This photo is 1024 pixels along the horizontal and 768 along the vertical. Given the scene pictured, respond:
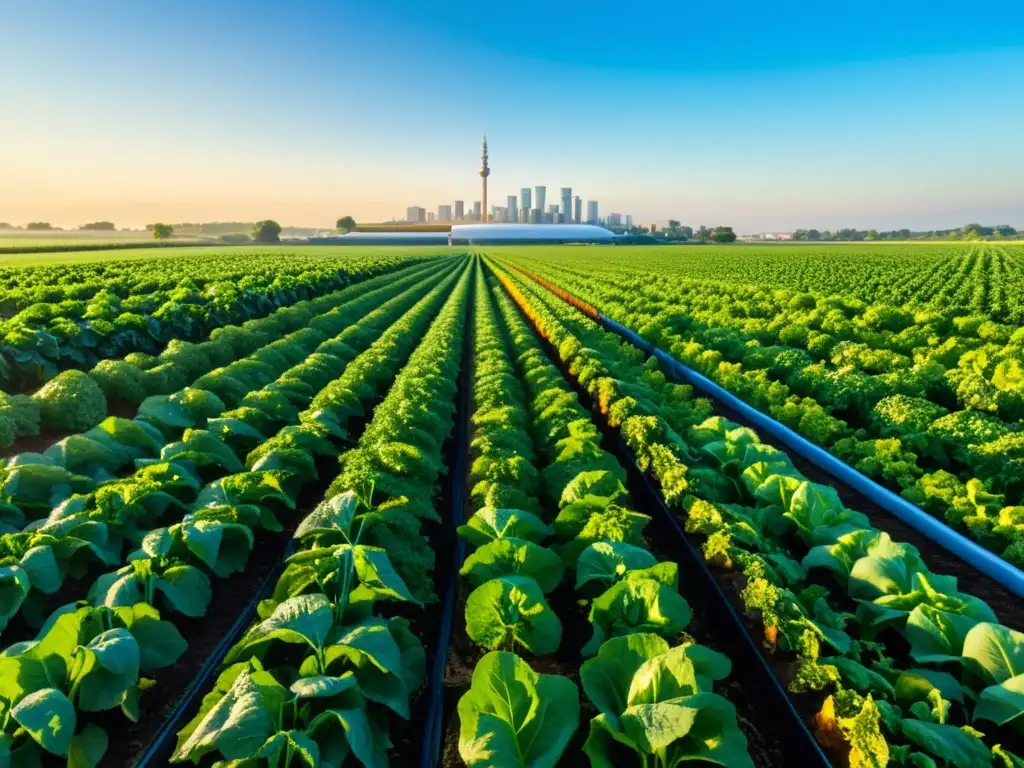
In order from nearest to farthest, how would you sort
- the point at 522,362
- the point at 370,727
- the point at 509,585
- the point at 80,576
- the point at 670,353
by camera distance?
the point at 370,727, the point at 509,585, the point at 80,576, the point at 522,362, the point at 670,353

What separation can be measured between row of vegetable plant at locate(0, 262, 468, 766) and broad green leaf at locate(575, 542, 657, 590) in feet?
8.77

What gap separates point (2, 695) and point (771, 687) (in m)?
4.39

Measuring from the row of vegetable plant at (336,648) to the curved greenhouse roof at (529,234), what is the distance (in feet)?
549

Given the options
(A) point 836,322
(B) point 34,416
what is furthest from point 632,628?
(A) point 836,322

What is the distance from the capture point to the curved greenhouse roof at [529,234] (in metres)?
170

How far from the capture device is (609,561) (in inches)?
159

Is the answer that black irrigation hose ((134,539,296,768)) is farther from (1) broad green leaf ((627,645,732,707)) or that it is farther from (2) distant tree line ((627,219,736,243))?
(2) distant tree line ((627,219,736,243))

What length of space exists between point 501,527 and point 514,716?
5.76 feet

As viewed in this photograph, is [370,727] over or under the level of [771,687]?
over

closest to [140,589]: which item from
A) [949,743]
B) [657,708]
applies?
[657,708]

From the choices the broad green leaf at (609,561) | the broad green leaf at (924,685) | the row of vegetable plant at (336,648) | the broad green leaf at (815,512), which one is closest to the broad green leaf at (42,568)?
the row of vegetable plant at (336,648)

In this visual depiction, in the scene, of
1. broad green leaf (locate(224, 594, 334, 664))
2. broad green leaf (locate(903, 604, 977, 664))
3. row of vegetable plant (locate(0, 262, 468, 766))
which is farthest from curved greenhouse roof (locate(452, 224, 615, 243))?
broad green leaf (locate(224, 594, 334, 664))

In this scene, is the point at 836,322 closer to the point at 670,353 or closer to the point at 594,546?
the point at 670,353

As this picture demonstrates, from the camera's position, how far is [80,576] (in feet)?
14.6
